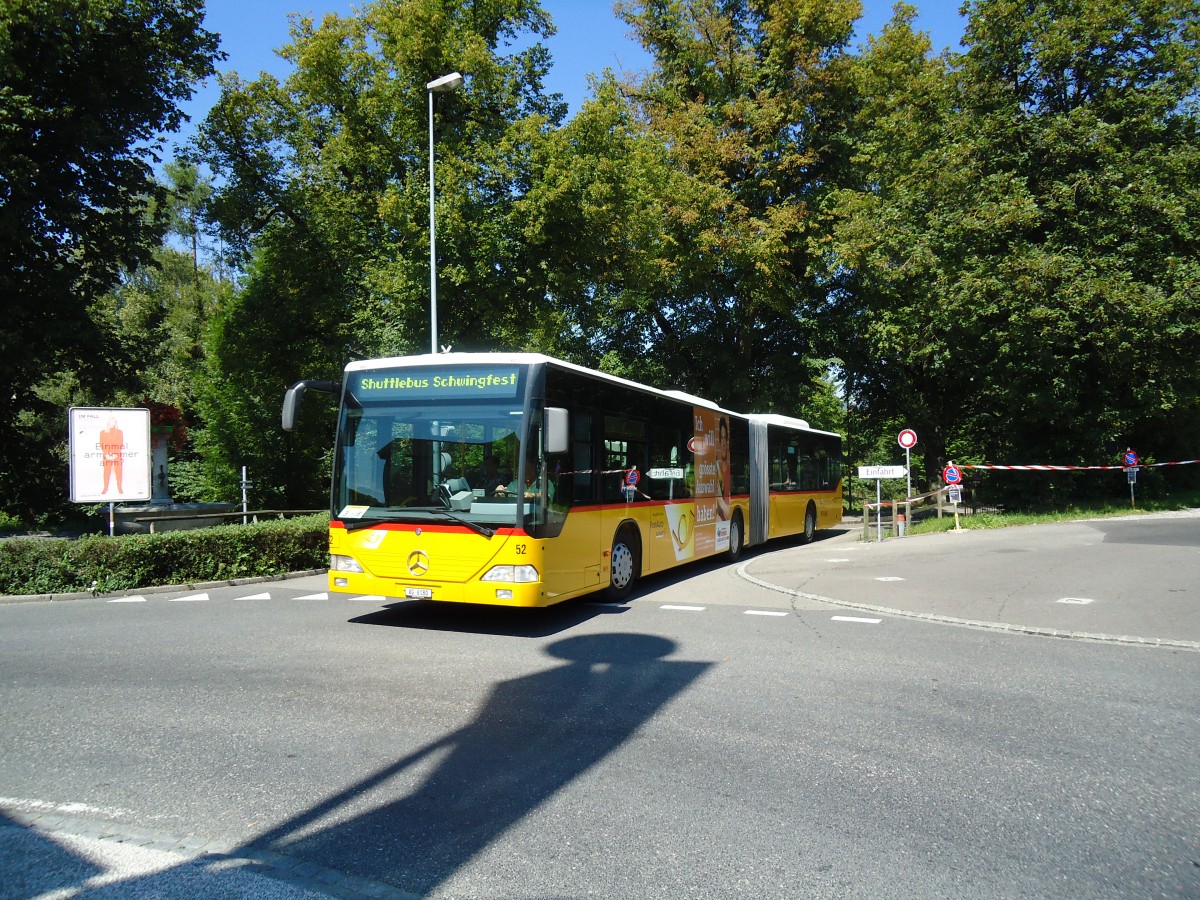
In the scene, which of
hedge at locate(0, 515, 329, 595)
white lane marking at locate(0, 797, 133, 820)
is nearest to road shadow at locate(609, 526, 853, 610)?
hedge at locate(0, 515, 329, 595)

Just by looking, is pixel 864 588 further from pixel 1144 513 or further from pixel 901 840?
pixel 1144 513

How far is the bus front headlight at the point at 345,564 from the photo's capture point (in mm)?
9138

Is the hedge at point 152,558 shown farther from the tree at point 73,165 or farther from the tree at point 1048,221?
→ the tree at point 1048,221

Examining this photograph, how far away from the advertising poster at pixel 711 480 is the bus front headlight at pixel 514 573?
578 cm

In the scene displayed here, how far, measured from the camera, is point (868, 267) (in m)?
27.0

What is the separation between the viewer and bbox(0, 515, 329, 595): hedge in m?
12.0

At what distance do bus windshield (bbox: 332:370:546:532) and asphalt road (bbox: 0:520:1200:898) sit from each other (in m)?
1.32

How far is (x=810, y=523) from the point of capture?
21281 millimetres

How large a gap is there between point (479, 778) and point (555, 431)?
15.1 feet

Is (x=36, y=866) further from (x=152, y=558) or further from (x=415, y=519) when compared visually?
(x=152, y=558)

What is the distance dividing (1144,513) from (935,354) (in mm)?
7390

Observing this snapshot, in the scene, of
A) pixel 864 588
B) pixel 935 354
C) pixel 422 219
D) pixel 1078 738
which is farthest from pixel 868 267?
pixel 1078 738

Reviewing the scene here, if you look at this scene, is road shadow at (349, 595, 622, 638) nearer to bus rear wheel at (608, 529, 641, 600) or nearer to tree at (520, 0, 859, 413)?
bus rear wheel at (608, 529, 641, 600)

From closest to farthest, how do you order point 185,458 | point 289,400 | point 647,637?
point 647,637
point 289,400
point 185,458
